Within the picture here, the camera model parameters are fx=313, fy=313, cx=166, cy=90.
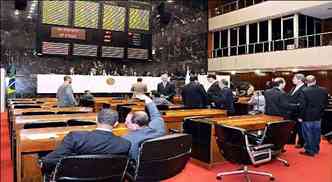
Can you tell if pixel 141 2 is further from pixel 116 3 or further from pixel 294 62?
pixel 294 62

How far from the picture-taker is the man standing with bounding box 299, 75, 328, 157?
497 cm

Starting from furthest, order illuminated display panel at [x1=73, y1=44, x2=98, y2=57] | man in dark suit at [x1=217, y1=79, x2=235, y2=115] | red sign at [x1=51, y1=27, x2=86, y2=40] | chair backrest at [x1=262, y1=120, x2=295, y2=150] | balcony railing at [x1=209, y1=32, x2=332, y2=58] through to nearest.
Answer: illuminated display panel at [x1=73, y1=44, x2=98, y2=57] → red sign at [x1=51, y1=27, x2=86, y2=40] → balcony railing at [x1=209, y1=32, x2=332, y2=58] → man in dark suit at [x1=217, y1=79, x2=235, y2=115] → chair backrest at [x1=262, y1=120, x2=295, y2=150]

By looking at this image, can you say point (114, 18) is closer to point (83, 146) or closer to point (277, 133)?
point (277, 133)

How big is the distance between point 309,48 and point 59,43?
805 centimetres

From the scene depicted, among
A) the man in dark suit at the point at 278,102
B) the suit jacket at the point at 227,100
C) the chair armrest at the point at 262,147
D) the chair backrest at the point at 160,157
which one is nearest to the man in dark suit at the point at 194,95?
the suit jacket at the point at 227,100

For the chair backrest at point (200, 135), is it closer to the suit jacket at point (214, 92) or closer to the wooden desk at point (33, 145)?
the wooden desk at point (33, 145)

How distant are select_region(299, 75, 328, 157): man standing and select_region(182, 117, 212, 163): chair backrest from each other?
182cm

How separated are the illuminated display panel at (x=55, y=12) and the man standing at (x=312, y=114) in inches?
316

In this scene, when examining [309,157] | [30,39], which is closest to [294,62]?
[309,157]

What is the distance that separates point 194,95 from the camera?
6320 mm

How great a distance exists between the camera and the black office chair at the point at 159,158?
2338 millimetres

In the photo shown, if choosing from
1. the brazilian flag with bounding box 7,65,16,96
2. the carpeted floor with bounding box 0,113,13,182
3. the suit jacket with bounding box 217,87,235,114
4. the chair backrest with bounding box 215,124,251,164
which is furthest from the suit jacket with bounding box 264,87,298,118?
the brazilian flag with bounding box 7,65,16,96

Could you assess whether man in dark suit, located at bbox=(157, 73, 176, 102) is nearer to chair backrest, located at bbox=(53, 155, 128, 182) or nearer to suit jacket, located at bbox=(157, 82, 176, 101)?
suit jacket, located at bbox=(157, 82, 176, 101)

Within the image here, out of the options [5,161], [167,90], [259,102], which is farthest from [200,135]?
[167,90]
